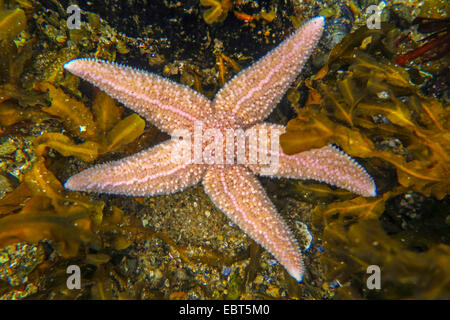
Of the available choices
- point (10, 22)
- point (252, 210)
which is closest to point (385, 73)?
point (252, 210)

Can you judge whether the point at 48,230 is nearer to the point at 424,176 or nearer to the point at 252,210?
the point at 252,210

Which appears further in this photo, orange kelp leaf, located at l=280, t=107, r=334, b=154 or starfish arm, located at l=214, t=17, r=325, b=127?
starfish arm, located at l=214, t=17, r=325, b=127

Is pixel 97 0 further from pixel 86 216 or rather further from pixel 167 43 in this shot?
pixel 86 216

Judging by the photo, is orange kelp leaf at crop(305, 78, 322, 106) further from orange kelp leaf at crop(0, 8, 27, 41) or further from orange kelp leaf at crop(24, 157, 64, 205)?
orange kelp leaf at crop(0, 8, 27, 41)

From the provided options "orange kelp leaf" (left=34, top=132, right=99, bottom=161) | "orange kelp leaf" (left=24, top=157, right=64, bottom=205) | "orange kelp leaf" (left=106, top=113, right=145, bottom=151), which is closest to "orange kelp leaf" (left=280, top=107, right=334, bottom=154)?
"orange kelp leaf" (left=106, top=113, right=145, bottom=151)

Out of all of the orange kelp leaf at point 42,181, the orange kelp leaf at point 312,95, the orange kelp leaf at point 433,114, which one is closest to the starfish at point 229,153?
the orange kelp leaf at point 42,181

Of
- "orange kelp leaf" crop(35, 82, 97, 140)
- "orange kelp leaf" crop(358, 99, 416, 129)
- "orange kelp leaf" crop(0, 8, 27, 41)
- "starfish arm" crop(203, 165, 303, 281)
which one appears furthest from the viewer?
"orange kelp leaf" crop(35, 82, 97, 140)

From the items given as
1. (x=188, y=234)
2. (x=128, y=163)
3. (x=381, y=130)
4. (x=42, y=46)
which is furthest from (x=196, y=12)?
(x=188, y=234)

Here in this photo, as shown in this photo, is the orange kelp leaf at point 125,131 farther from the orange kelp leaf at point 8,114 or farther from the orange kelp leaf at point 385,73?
the orange kelp leaf at point 385,73
